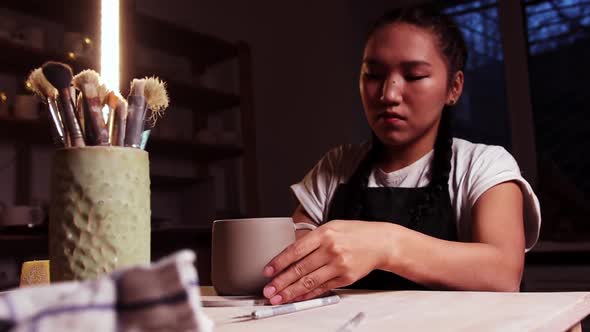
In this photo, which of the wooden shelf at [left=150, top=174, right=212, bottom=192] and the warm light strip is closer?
the warm light strip

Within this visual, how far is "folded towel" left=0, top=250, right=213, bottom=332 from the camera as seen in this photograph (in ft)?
0.71

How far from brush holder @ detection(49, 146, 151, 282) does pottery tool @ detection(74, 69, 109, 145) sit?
0.6 inches

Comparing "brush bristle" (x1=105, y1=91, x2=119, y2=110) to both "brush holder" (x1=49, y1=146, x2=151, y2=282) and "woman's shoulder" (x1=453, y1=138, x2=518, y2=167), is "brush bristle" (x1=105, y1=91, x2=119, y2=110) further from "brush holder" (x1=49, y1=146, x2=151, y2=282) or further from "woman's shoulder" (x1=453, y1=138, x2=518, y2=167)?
"woman's shoulder" (x1=453, y1=138, x2=518, y2=167)

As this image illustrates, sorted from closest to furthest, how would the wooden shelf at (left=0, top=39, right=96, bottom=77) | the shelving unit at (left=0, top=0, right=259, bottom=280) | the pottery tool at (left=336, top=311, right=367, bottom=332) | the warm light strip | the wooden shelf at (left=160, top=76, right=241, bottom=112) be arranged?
the pottery tool at (left=336, top=311, right=367, bottom=332) < the warm light strip < the wooden shelf at (left=0, top=39, right=96, bottom=77) < the shelving unit at (left=0, top=0, right=259, bottom=280) < the wooden shelf at (left=160, top=76, right=241, bottom=112)

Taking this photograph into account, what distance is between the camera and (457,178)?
1.18 m

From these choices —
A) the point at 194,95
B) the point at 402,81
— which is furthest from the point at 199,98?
the point at 402,81

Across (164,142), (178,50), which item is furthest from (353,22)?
(164,142)

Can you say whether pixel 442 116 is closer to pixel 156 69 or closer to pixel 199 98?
pixel 156 69

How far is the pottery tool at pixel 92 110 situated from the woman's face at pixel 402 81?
2.43 feet

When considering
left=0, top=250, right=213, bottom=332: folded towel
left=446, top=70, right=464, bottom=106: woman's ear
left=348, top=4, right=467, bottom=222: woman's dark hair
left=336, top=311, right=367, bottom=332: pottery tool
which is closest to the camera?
left=0, top=250, right=213, bottom=332: folded towel

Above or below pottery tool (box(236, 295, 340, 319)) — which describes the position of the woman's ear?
above

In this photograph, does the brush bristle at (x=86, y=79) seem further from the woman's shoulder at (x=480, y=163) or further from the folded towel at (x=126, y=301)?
the woman's shoulder at (x=480, y=163)

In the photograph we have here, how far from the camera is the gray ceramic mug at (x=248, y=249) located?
663mm

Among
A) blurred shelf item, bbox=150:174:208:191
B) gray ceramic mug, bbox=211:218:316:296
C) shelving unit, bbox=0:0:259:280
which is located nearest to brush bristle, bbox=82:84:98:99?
gray ceramic mug, bbox=211:218:316:296
